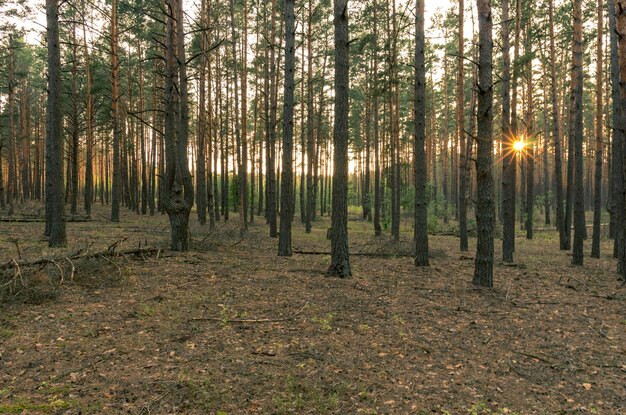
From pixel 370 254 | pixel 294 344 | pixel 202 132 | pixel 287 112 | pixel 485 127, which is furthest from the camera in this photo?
pixel 202 132

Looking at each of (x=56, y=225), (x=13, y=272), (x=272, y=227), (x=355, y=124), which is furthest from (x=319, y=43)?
(x=13, y=272)

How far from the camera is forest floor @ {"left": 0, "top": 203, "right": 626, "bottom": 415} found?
364 cm

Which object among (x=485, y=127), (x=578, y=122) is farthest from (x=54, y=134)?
(x=578, y=122)

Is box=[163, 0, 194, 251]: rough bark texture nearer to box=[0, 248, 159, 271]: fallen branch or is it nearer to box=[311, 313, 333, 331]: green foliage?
box=[0, 248, 159, 271]: fallen branch

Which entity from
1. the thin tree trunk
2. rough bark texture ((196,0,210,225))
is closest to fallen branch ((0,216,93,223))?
rough bark texture ((196,0,210,225))

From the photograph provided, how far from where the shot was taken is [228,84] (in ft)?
76.1

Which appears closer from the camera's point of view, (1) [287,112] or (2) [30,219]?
(1) [287,112]

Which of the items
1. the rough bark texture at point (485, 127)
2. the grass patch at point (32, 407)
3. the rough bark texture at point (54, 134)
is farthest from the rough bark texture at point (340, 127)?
the rough bark texture at point (54, 134)

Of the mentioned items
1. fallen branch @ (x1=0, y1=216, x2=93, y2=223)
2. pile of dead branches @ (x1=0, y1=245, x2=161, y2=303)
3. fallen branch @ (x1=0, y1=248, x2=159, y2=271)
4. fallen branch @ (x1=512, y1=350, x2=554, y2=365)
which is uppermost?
fallen branch @ (x1=0, y1=216, x2=93, y2=223)

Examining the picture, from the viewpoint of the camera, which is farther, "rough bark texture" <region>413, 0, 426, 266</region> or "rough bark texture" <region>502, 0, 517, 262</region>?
"rough bark texture" <region>502, 0, 517, 262</region>

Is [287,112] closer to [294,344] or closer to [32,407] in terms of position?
[294,344]

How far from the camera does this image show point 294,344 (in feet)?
15.8

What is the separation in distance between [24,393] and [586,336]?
7.39 m

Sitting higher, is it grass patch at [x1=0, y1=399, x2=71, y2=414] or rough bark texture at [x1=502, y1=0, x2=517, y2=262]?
rough bark texture at [x1=502, y1=0, x2=517, y2=262]
